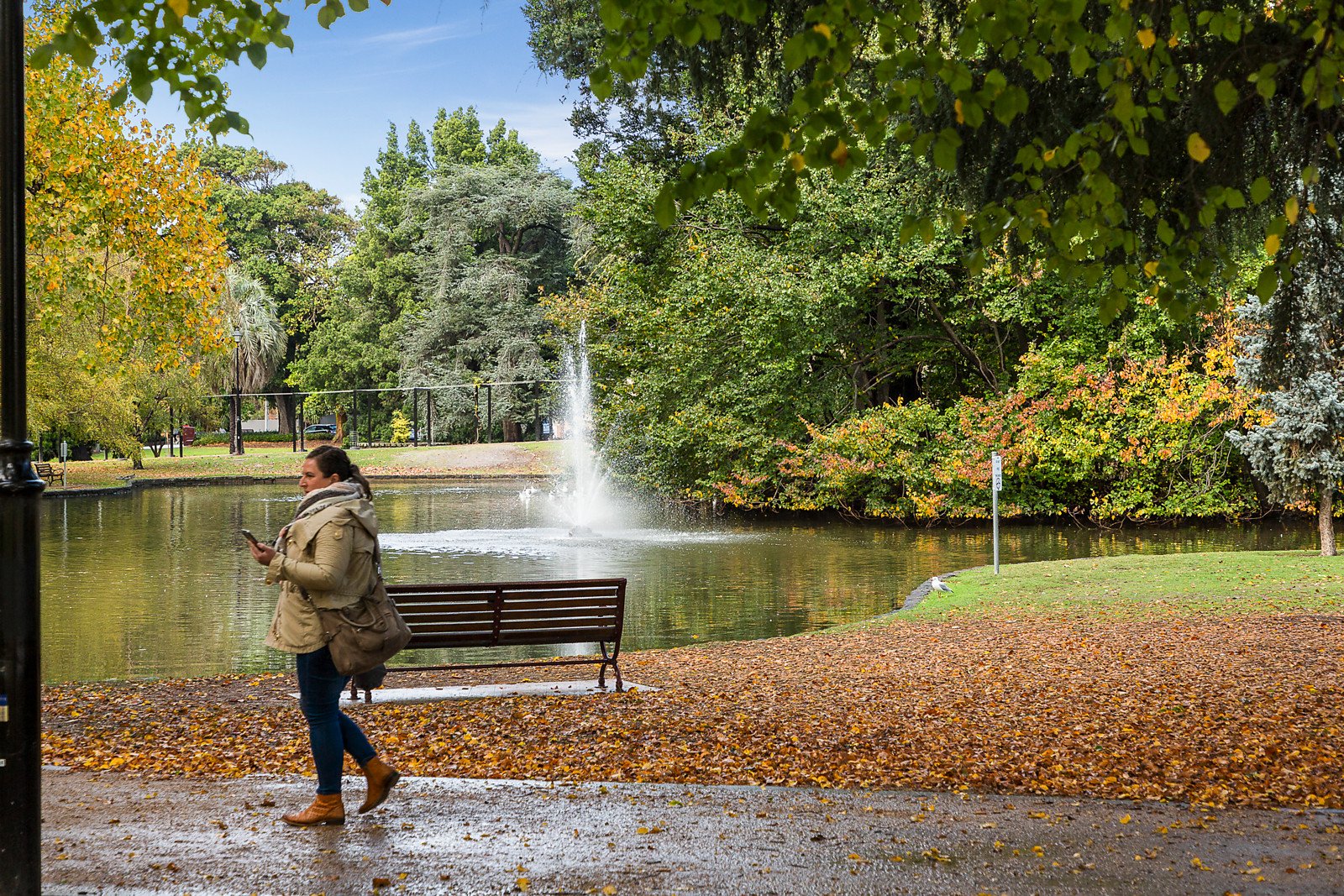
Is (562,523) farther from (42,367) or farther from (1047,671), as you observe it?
(1047,671)

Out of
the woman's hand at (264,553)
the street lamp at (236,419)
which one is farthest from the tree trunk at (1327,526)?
the street lamp at (236,419)

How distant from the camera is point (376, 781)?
207 inches

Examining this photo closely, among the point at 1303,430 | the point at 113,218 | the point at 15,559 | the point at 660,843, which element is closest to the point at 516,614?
the point at 660,843

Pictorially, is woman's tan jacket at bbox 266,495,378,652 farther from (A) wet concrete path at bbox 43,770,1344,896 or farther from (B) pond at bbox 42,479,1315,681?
(B) pond at bbox 42,479,1315,681

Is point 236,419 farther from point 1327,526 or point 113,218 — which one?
point 1327,526

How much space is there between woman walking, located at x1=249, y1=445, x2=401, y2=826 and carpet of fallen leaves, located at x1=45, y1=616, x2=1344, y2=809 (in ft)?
3.71

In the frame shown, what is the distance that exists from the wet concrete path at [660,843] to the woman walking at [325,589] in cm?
18

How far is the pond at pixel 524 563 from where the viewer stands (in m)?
13.4

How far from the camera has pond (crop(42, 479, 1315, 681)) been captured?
43.9ft

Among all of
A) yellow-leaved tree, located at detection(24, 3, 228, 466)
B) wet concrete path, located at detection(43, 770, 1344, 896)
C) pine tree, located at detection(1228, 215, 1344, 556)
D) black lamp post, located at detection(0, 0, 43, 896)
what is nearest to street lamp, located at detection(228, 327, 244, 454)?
yellow-leaved tree, located at detection(24, 3, 228, 466)

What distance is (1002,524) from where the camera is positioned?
29297 millimetres

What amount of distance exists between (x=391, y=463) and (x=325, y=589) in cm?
5328

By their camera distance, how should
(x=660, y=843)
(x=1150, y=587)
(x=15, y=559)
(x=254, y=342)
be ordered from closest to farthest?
1. (x=15, y=559)
2. (x=660, y=843)
3. (x=1150, y=587)
4. (x=254, y=342)

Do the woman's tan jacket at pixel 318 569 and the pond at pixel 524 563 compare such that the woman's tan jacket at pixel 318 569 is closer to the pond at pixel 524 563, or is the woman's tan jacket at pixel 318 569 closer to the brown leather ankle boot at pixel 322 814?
the brown leather ankle boot at pixel 322 814
